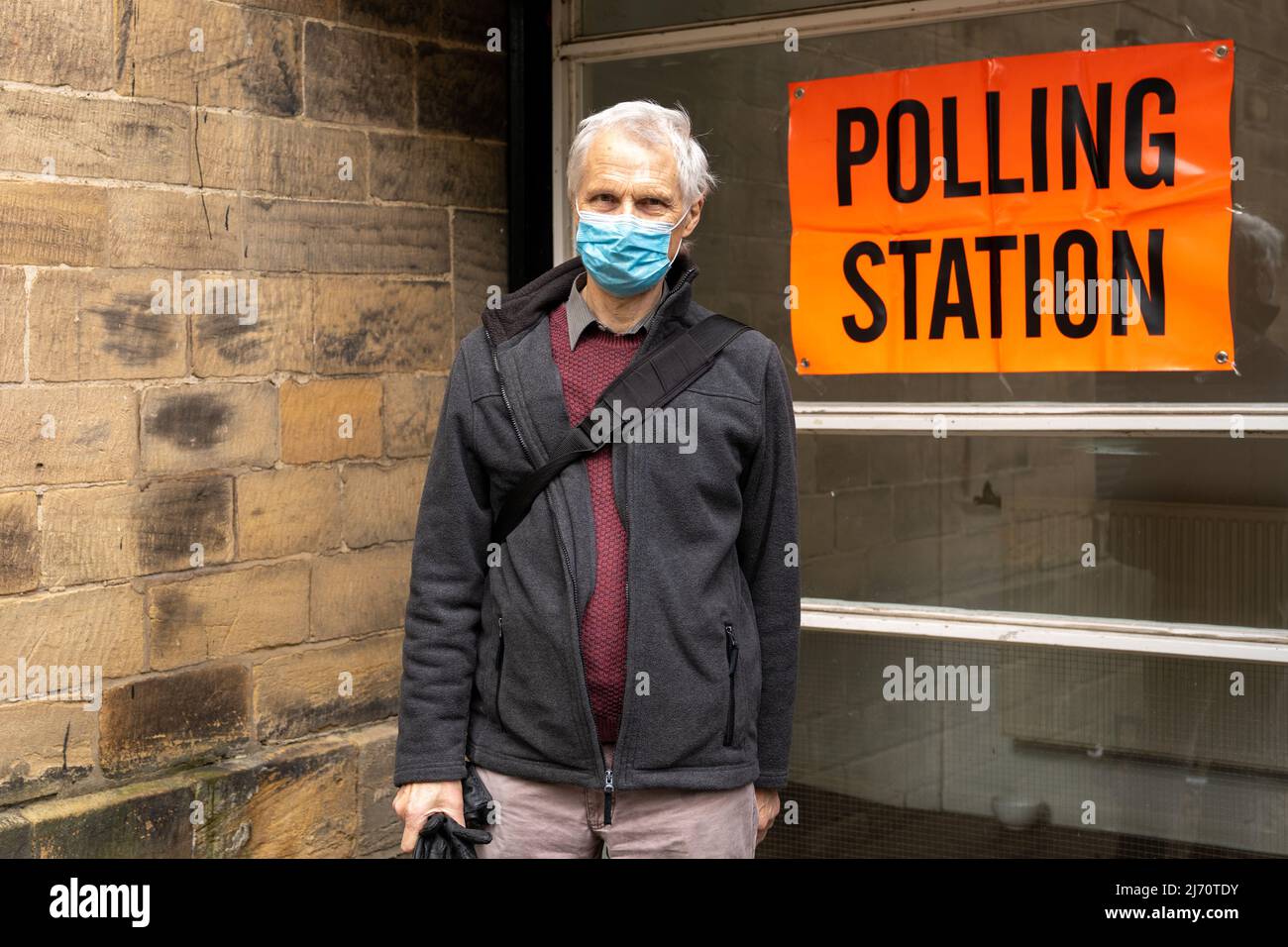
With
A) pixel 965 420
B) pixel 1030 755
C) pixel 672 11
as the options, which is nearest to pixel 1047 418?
pixel 965 420

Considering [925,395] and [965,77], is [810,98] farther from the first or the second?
[925,395]

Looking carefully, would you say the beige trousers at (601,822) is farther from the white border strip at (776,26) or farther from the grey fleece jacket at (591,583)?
the white border strip at (776,26)

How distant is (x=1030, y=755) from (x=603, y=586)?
2306mm

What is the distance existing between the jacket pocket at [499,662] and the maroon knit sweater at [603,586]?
0.54 feet

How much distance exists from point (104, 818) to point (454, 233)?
7.04ft

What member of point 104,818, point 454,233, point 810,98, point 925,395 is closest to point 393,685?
point 104,818

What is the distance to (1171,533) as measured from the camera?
170 inches

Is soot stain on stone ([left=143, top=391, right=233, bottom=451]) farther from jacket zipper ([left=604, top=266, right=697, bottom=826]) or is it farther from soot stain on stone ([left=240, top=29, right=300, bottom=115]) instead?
jacket zipper ([left=604, top=266, right=697, bottom=826])

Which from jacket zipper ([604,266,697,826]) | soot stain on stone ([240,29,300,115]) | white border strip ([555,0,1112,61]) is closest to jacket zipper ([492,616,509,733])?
jacket zipper ([604,266,697,826])

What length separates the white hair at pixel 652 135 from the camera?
2.77m

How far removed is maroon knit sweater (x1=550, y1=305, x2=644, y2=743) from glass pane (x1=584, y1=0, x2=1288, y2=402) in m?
2.06

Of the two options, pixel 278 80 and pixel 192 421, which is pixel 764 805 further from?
pixel 278 80

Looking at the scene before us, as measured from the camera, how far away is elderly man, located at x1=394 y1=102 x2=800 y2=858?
2.69m

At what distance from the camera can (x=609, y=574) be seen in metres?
2.71
